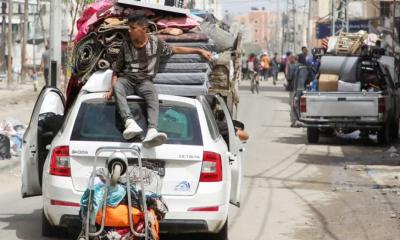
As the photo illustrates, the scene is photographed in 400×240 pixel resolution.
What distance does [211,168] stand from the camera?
27.1 ft

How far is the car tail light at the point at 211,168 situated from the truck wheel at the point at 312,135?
13192 millimetres

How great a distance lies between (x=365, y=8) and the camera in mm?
63875

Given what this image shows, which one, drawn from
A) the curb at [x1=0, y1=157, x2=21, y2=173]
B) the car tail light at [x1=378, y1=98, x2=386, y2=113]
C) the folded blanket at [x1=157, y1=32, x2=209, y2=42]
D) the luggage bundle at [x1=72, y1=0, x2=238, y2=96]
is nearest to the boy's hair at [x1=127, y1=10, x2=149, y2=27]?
the luggage bundle at [x1=72, y1=0, x2=238, y2=96]

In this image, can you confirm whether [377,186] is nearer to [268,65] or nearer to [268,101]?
[268,101]

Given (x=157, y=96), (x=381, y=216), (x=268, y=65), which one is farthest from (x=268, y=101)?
(x=157, y=96)

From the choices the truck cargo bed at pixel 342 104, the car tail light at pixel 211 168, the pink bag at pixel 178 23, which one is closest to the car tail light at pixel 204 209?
the car tail light at pixel 211 168

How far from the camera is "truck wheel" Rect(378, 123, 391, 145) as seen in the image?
20469 millimetres

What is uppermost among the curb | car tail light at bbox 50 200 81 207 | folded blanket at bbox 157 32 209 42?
→ folded blanket at bbox 157 32 209 42

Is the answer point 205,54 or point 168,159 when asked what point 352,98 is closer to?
point 205,54

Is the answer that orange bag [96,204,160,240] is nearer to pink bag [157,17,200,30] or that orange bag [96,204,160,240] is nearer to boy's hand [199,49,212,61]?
boy's hand [199,49,212,61]

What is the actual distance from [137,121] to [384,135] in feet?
43.2

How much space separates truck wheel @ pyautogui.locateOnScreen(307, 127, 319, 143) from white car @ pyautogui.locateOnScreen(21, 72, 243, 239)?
504 inches

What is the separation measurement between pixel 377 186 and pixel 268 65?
149 feet

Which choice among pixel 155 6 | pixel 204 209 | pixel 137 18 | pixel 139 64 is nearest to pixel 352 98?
pixel 155 6
